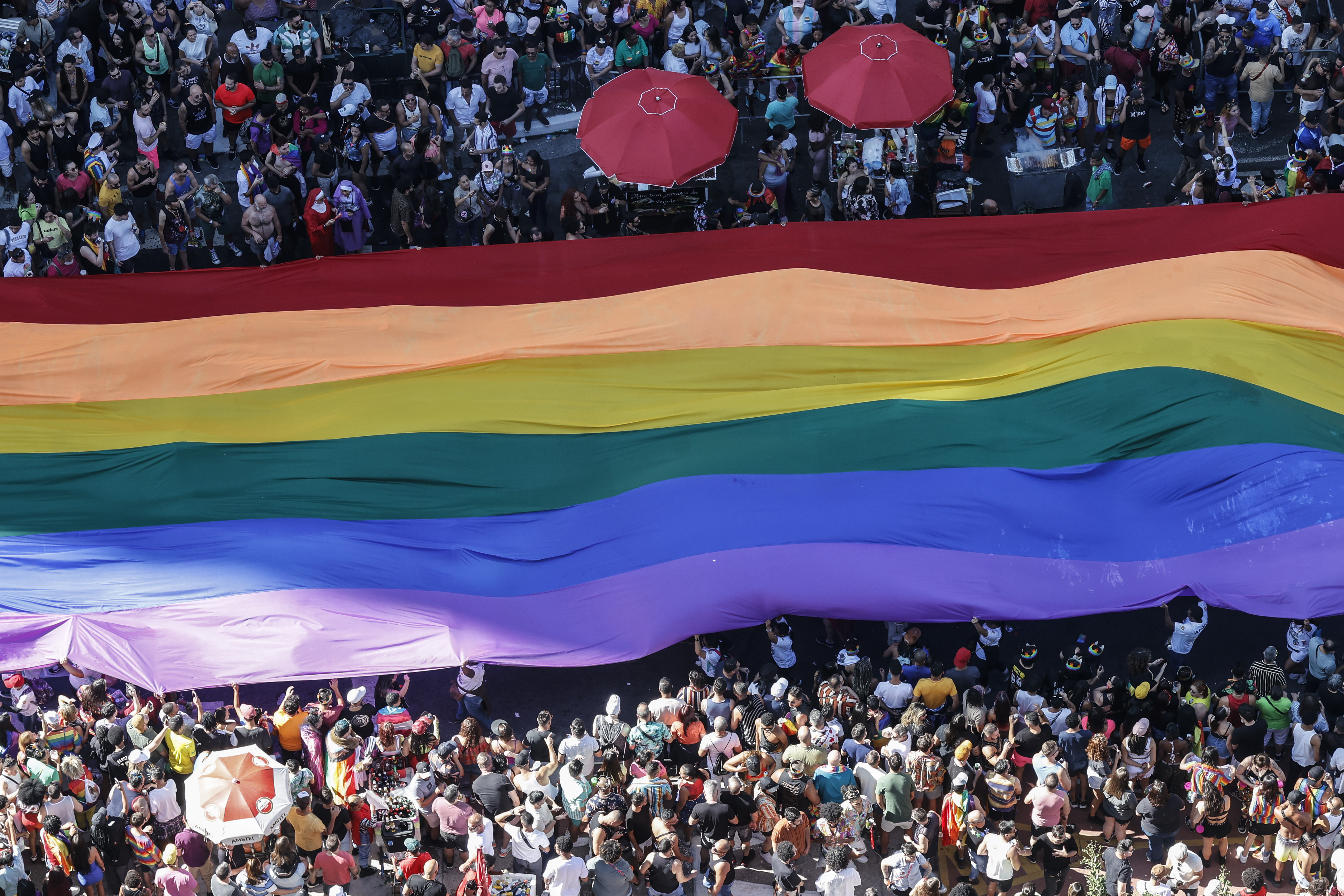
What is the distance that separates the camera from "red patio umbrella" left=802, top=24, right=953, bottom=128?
61.6ft

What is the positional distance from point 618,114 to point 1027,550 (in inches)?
283

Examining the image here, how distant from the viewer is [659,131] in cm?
1858

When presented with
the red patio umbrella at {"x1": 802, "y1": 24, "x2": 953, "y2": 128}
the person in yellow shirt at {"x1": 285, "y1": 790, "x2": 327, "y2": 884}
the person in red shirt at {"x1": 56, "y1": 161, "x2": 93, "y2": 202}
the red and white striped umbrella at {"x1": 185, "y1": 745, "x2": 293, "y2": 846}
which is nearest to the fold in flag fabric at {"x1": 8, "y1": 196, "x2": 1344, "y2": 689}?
the person in yellow shirt at {"x1": 285, "y1": 790, "x2": 327, "y2": 884}

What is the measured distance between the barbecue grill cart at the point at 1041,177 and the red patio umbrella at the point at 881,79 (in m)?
1.45

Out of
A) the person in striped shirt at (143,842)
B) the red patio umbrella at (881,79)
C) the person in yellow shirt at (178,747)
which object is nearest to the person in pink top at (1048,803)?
the person in yellow shirt at (178,747)

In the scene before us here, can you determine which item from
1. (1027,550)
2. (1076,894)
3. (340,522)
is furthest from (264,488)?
(1076,894)

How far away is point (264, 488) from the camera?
15516mm

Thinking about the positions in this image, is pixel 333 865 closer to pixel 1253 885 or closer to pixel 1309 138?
pixel 1253 885

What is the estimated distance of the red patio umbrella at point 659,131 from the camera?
60.7 ft

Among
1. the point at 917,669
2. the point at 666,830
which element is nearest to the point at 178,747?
the point at 666,830

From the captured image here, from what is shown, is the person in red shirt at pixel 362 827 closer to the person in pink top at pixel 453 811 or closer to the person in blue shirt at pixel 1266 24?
the person in pink top at pixel 453 811

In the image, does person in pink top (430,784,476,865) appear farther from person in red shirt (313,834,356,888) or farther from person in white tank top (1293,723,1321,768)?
person in white tank top (1293,723,1321,768)

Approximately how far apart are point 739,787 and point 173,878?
4.51 metres

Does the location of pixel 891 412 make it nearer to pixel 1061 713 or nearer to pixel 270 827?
pixel 1061 713
